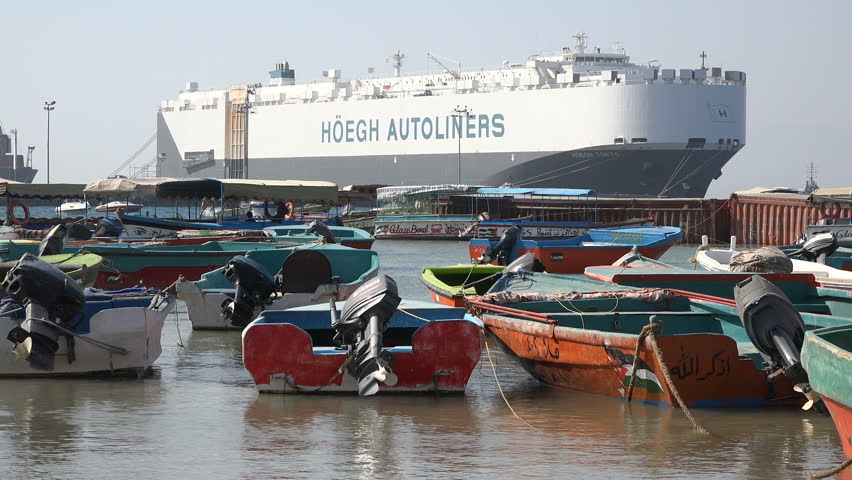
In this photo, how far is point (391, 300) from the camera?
10.7 m

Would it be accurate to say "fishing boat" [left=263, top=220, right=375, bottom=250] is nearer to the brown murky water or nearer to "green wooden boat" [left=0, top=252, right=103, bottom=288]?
"green wooden boat" [left=0, top=252, right=103, bottom=288]

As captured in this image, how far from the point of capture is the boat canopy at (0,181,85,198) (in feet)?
131

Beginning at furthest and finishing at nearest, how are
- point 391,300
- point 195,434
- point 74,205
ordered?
1. point 74,205
2. point 391,300
3. point 195,434

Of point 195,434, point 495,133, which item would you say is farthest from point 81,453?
point 495,133

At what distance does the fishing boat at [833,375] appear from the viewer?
23.6 feet

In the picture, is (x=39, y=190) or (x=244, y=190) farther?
(x=39, y=190)

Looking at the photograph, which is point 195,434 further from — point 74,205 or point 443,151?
point 74,205

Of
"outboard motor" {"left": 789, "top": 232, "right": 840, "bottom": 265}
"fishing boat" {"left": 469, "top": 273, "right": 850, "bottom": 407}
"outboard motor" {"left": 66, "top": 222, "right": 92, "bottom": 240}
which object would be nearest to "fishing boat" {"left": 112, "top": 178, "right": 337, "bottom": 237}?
"outboard motor" {"left": 66, "top": 222, "right": 92, "bottom": 240}

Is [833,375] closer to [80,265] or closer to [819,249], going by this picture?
[819,249]

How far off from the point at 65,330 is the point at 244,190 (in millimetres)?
25660

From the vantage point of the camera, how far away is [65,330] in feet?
38.5

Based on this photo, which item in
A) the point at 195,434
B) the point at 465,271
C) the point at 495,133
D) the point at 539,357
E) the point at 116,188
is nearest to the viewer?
the point at 195,434

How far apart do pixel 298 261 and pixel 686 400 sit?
687 cm

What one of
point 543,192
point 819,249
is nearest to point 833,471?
point 819,249
